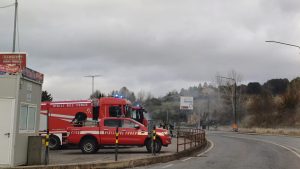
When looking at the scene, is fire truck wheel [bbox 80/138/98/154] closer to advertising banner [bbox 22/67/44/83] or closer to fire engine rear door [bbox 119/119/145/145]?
fire engine rear door [bbox 119/119/145/145]

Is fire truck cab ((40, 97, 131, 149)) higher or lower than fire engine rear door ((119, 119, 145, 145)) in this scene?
higher

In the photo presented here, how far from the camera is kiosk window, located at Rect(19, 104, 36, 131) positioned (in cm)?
1569

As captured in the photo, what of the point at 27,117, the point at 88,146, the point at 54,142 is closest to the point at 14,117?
the point at 27,117

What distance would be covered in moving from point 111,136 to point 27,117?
6872 millimetres

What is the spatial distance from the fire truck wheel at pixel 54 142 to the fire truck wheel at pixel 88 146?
3042mm

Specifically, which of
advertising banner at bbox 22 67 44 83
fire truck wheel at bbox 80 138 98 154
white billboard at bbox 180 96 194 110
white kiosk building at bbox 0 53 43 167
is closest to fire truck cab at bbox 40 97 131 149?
fire truck wheel at bbox 80 138 98 154

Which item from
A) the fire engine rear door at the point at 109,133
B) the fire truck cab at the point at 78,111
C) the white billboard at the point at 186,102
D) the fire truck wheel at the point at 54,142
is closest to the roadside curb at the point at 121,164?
the fire engine rear door at the point at 109,133

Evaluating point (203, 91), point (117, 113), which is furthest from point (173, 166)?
point (203, 91)

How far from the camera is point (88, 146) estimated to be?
2238 centimetres

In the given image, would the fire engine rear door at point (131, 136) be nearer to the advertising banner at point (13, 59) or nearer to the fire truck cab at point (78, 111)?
the fire truck cab at point (78, 111)

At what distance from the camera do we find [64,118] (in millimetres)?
25938

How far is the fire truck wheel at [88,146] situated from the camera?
878 inches

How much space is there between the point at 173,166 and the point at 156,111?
64.9 m

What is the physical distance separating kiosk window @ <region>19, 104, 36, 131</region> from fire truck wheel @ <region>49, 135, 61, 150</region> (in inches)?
329
